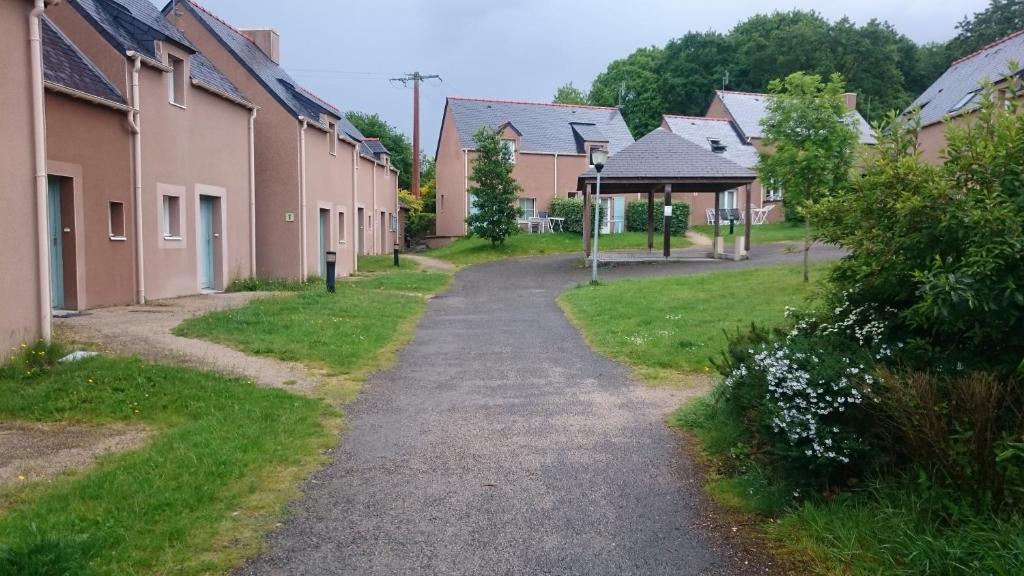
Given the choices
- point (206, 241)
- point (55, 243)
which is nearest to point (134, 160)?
point (55, 243)

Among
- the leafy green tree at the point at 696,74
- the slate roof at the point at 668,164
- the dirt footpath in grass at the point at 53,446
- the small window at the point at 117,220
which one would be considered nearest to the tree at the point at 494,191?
the slate roof at the point at 668,164

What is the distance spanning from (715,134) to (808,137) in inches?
1239

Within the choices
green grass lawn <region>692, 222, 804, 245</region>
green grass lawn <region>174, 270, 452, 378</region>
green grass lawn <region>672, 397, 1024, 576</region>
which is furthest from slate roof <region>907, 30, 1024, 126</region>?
green grass lawn <region>672, 397, 1024, 576</region>

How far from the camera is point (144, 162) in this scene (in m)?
15.0

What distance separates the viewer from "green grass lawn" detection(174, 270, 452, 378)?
1006 centimetres

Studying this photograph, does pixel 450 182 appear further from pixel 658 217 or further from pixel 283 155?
pixel 283 155

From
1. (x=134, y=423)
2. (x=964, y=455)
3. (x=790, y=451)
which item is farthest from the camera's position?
(x=134, y=423)

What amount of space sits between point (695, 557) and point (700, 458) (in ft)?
6.18

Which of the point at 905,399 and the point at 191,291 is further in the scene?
the point at 191,291


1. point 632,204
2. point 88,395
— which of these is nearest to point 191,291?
point 88,395

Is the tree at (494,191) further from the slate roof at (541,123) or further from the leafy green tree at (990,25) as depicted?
the leafy green tree at (990,25)

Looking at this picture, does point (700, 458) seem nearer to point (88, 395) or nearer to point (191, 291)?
point (88, 395)

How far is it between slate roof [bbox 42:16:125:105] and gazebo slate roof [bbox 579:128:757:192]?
1596 cm

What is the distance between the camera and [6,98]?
336 inches
